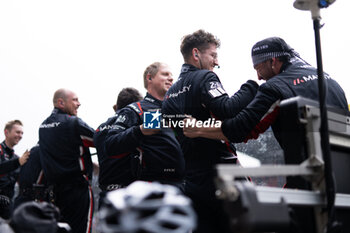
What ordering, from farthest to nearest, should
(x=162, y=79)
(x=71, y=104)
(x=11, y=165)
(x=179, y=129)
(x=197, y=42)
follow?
(x=11, y=165) < (x=71, y=104) < (x=162, y=79) < (x=197, y=42) < (x=179, y=129)

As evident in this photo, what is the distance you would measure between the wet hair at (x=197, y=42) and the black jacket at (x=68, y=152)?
188 cm

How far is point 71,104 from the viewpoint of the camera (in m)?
5.29

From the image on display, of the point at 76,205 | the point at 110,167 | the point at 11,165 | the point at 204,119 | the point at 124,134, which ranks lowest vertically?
the point at 76,205

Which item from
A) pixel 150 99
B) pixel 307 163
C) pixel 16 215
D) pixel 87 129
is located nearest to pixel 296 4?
pixel 307 163

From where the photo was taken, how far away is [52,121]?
511 cm

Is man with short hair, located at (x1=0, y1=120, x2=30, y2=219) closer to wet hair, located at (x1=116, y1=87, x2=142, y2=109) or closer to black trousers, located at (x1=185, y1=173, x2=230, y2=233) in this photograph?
wet hair, located at (x1=116, y1=87, x2=142, y2=109)

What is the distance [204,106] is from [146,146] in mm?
857

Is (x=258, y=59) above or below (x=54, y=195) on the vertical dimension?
above

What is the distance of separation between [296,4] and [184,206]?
1.45m

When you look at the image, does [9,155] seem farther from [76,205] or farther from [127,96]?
[127,96]

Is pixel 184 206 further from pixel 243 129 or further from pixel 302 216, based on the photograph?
pixel 243 129

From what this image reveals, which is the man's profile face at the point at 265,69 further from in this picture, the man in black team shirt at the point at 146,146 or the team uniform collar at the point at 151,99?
the team uniform collar at the point at 151,99

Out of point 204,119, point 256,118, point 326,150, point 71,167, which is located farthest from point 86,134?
point 326,150

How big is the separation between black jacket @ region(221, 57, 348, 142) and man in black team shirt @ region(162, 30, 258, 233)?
25 centimetres
